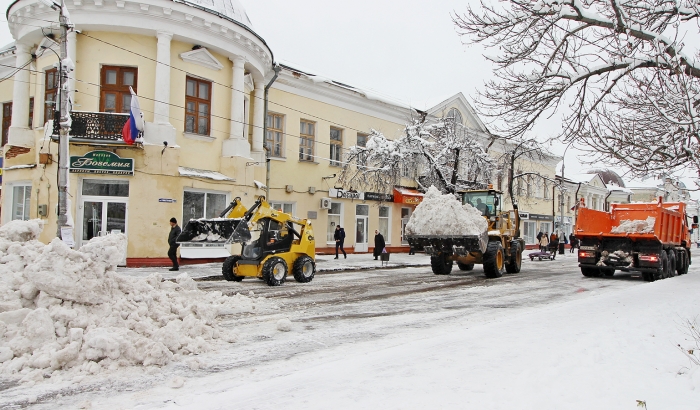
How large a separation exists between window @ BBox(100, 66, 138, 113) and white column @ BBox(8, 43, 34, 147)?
321 centimetres

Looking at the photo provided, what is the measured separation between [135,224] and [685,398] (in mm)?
16464

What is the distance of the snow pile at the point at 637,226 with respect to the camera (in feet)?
56.0

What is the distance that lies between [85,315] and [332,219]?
817 inches

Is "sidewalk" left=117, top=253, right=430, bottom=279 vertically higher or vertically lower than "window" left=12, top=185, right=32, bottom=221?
lower

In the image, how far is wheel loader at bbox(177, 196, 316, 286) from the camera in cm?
1302

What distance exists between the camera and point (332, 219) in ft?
88.6

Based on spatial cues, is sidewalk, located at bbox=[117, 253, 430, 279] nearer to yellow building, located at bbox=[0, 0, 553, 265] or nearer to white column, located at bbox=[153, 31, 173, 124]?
yellow building, located at bbox=[0, 0, 553, 265]

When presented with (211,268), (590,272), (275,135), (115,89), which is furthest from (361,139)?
(590,272)

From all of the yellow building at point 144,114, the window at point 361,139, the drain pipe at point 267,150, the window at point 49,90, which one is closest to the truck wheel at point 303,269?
the yellow building at point 144,114

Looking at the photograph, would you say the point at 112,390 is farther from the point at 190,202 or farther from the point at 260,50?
the point at 260,50

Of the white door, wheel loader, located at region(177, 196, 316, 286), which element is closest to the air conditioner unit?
the white door

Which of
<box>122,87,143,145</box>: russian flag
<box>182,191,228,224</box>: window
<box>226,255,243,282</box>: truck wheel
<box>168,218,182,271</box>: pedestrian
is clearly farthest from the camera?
<box>182,191,228,224</box>: window

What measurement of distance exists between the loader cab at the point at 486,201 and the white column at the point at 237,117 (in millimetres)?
8638

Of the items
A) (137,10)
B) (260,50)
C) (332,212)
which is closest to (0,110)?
(137,10)
